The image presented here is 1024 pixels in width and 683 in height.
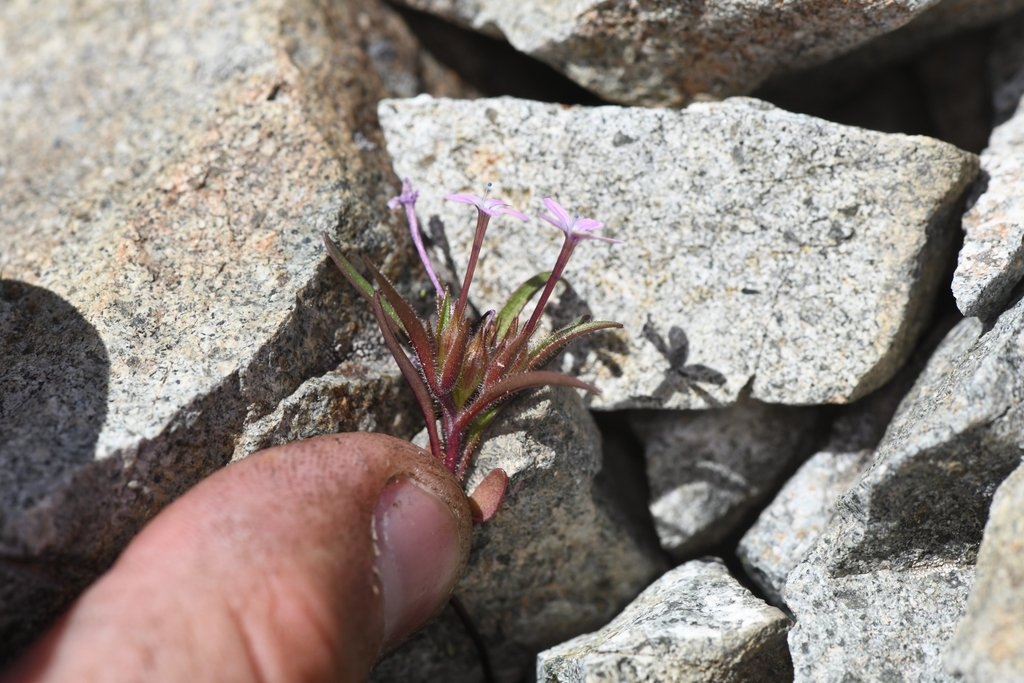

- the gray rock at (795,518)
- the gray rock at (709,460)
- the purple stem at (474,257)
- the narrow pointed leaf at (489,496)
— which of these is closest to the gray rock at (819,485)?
the gray rock at (795,518)

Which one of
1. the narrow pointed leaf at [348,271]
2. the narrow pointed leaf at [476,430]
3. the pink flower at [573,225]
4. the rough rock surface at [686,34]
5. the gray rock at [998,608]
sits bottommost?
the narrow pointed leaf at [476,430]

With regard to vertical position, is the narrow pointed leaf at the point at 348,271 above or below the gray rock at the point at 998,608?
above

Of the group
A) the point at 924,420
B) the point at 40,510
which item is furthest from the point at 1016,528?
the point at 40,510

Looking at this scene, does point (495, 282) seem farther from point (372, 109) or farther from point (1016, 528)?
point (1016, 528)

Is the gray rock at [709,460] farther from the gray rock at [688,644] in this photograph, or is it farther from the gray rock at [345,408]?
the gray rock at [345,408]

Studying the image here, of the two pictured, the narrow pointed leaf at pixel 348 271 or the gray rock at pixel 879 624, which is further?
the narrow pointed leaf at pixel 348 271

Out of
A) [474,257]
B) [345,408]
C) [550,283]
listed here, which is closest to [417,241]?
[474,257]
